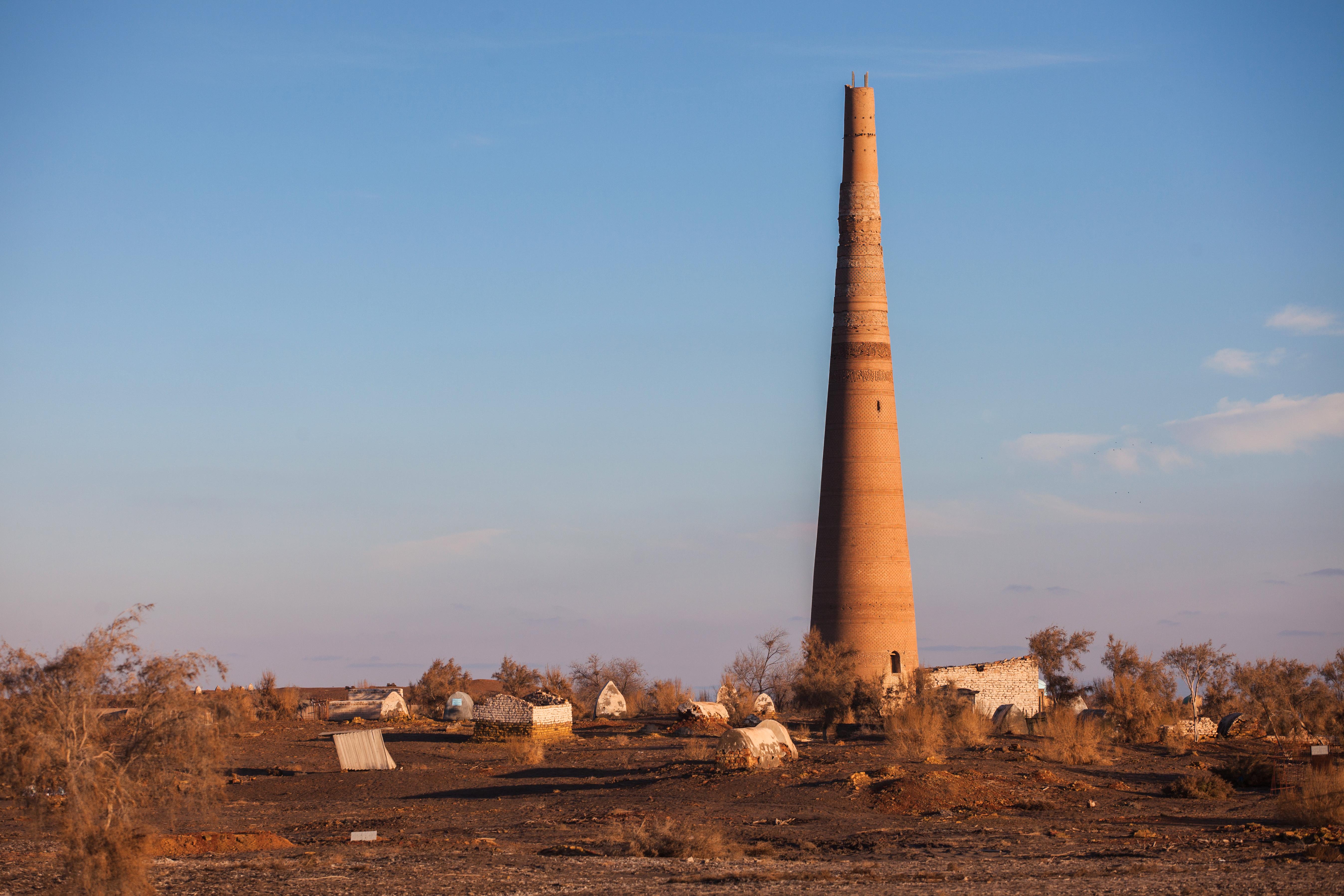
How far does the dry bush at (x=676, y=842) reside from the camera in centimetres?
1692

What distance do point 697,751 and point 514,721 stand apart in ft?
22.4

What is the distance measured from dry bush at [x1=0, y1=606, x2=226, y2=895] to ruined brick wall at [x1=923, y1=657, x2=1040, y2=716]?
29542 millimetres

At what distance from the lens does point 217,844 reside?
1767 centimetres

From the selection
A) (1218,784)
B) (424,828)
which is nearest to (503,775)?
(424,828)

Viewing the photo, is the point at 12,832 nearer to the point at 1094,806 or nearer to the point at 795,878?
the point at 795,878

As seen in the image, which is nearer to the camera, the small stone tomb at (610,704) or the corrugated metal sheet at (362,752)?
the corrugated metal sheet at (362,752)

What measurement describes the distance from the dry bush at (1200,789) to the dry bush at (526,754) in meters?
12.9

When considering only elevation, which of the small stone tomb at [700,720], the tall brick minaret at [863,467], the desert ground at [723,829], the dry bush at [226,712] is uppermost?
the tall brick minaret at [863,467]

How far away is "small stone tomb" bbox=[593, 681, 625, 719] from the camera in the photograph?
4547 cm

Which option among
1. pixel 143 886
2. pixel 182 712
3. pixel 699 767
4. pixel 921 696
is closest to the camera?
pixel 143 886

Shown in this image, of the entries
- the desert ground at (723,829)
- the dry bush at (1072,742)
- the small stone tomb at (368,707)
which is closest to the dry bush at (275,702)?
the small stone tomb at (368,707)

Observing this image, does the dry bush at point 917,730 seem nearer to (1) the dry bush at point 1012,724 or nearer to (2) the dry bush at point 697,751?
(1) the dry bush at point 1012,724

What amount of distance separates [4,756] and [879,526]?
3167cm

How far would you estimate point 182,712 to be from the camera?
46.3 feet
